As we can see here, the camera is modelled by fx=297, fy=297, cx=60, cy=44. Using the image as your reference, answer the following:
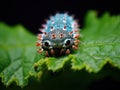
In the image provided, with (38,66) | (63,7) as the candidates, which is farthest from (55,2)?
(38,66)

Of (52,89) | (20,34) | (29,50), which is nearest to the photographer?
(52,89)

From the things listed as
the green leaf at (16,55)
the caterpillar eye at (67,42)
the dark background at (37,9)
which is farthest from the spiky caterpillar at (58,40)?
the dark background at (37,9)

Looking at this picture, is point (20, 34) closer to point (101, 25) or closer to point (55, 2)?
point (101, 25)

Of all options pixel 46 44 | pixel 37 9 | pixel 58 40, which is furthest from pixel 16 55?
pixel 37 9

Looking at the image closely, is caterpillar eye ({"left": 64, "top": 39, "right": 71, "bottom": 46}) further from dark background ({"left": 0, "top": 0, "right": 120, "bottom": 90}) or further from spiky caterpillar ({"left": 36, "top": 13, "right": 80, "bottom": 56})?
dark background ({"left": 0, "top": 0, "right": 120, "bottom": 90})

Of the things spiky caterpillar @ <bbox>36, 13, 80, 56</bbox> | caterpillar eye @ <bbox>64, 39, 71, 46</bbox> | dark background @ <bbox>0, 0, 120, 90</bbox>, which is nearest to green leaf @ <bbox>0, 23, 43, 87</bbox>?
spiky caterpillar @ <bbox>36, 13, 80, 56</bbox>

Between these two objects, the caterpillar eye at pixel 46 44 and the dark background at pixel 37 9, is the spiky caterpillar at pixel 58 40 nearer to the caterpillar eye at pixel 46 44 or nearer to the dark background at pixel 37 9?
the caterpillar eye at pixel 46 44

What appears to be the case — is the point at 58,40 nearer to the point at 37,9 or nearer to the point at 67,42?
the point at 67,42

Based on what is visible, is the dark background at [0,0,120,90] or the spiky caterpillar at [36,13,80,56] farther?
the dark background at [0,0,120,90]
